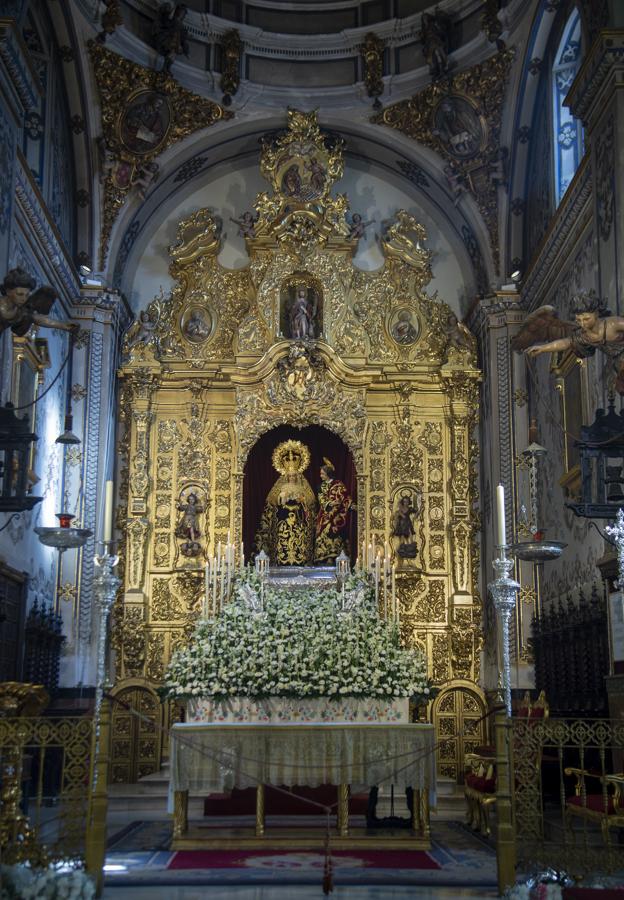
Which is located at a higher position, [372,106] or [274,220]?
[372,106]

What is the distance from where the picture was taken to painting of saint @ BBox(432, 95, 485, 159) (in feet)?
60.1

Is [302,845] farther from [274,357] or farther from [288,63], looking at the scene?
[288,63]

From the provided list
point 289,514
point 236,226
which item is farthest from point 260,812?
point 236,226

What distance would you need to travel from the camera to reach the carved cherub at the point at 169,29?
58.0 ft

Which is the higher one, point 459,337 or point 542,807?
point 459,337

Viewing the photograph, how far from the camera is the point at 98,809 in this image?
8.58 meters

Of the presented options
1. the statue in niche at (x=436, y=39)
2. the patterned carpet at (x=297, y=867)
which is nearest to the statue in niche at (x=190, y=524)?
the patterned carpet at (x=297, y=867)

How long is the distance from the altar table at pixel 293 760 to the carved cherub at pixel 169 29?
1172cm

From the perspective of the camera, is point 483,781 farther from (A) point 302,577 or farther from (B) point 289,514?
(B) point 289,514

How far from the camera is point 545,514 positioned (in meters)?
16.9

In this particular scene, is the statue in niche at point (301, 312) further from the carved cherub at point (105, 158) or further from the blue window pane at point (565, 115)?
the blue window pane at point (565, 115)

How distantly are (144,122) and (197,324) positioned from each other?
3.55 metres

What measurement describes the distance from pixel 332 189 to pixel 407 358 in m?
3.62

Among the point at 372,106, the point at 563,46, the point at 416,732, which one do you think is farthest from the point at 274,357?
the point at 416,732
